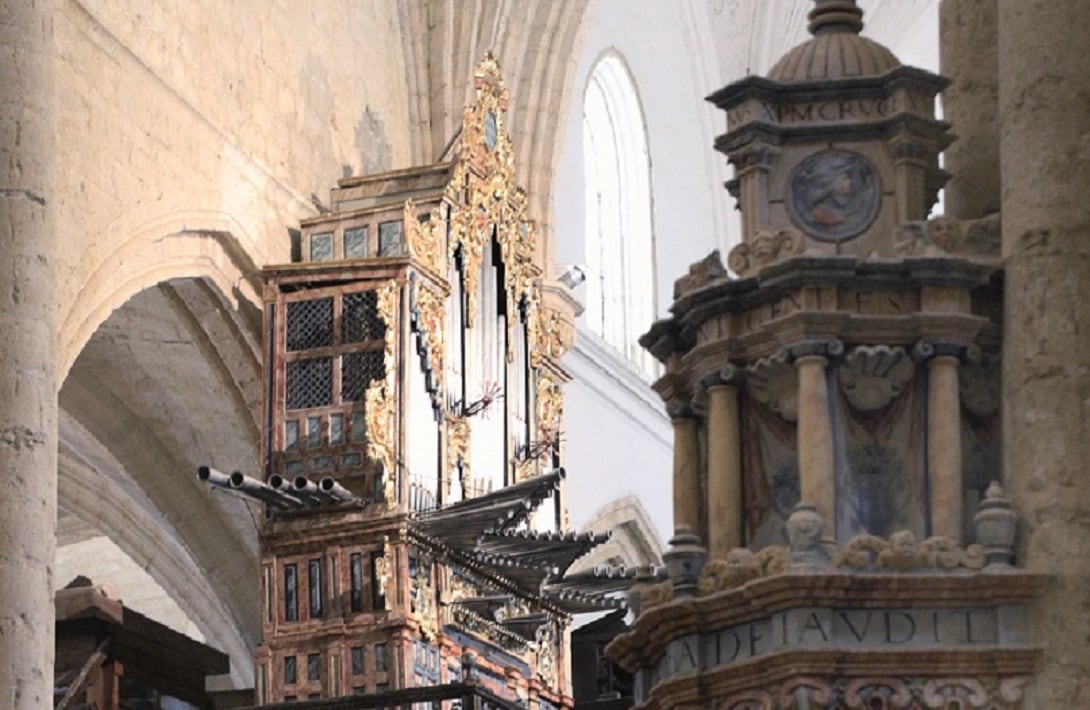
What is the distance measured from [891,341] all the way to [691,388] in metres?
0.94

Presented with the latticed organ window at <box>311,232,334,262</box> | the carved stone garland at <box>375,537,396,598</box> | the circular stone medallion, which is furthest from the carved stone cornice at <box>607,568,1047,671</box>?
the latticed organ window at <box>311,232,334,262</box>

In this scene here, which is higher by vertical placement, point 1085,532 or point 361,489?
point 361,489

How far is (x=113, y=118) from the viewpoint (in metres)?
19.6

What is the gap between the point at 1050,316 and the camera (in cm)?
1148

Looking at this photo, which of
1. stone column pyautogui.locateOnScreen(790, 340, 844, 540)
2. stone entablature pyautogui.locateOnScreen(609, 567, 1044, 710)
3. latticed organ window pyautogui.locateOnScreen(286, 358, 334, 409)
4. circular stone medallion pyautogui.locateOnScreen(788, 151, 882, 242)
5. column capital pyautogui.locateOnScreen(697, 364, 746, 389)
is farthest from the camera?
latticed organ window pyautogui.locateOnScreen(286, 358, 334, 409)

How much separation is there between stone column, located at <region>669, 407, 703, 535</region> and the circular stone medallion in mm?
960

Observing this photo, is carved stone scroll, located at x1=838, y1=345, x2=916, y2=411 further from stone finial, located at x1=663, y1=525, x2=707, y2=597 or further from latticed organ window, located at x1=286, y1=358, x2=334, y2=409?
latticed organ window, located at x1=286, y1=358, x2=334, y2=409

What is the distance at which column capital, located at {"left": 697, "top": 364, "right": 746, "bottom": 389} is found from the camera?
1182 centimetres

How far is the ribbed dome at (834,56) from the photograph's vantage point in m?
12.4

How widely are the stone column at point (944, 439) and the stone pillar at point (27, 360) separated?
5.58 metres

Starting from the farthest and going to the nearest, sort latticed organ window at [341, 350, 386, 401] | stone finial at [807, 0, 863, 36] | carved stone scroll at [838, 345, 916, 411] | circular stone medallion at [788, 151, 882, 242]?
latticed organ window at [341, 350, 386, 401] → stone finial at [807, 0, 863, 36] → circular stone medallion at [788, 151, 882, 242] → carved stone scroll at [838, 345, 916, 411]

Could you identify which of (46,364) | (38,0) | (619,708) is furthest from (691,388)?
(619,708)

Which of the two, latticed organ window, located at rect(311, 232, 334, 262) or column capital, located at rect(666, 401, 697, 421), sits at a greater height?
latticed organ window, located at rect(311, 232, 334, 262)

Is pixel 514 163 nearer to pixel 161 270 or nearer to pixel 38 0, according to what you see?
pixel 161 270
